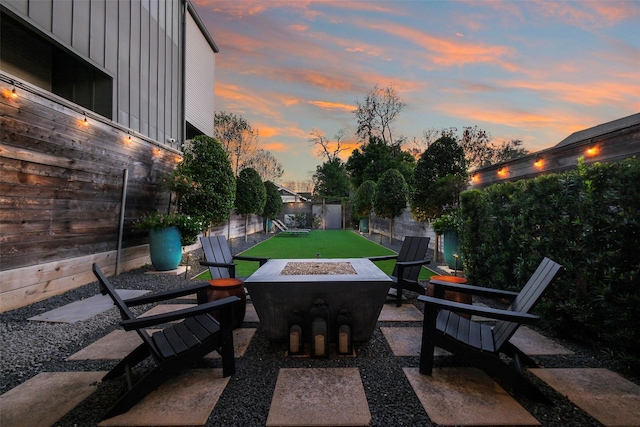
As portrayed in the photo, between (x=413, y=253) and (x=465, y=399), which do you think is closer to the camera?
(x=465, y=399)

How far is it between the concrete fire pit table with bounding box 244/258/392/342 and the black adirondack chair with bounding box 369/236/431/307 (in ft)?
3.16

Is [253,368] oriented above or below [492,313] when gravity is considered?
below

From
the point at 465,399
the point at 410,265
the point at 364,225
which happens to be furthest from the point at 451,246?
the point at 364,225

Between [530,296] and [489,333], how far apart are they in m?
0.40

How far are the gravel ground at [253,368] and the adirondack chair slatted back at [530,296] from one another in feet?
1.12

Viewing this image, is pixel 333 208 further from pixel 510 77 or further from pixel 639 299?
pixel 639 299

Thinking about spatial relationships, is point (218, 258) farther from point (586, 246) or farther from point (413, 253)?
point (586, 246)

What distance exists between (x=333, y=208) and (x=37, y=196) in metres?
16.1

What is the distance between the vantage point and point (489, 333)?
2.05 meters

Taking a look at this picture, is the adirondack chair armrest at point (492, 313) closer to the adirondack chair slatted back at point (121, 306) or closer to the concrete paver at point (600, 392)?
the concrete paver at point (600, 392)

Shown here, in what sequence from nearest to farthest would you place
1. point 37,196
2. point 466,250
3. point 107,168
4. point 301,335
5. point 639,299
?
point 639,299 → point 301,335 → point 37,196 → point 466,250 → point 107,168

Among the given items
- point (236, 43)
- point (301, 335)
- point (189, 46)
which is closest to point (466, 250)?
point (301, 335)

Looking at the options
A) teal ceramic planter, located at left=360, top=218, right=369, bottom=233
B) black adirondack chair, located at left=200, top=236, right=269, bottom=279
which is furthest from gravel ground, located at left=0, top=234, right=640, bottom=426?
teal ceramic planter, located at left=360, top=218, right=369, bottom=233

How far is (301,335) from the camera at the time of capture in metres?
2.23
